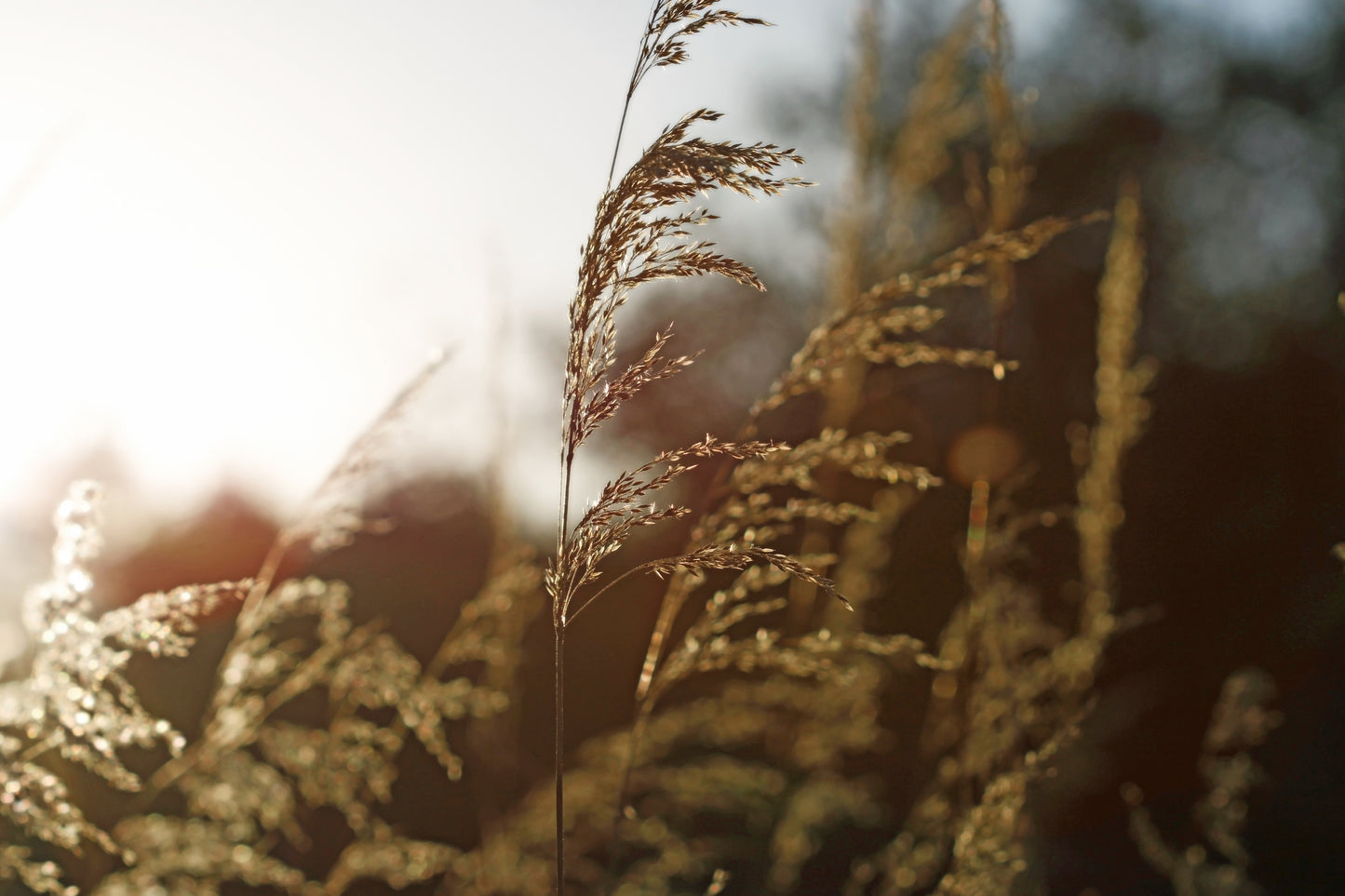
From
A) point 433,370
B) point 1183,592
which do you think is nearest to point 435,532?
point 433,370

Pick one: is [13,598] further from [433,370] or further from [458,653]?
[433,370]

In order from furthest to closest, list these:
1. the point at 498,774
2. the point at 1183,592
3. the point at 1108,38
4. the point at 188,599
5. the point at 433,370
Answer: the point at 1108,38 → the point at 1183,592 → the point at 498,774 → the point at 433,370 → the point at 188,599

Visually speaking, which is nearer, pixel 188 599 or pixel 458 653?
pixel 188 599

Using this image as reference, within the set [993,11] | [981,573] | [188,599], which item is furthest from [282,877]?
[993,11]

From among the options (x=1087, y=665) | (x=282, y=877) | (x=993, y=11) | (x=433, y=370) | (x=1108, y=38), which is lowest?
(x=282, y=877)

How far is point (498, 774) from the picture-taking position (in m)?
2.47

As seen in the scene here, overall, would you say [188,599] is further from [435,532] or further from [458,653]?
[435,532]

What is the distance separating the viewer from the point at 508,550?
198cm

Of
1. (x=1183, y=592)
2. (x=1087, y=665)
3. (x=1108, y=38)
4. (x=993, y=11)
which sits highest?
(x=1108, y=38)

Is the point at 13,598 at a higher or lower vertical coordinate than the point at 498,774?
higher

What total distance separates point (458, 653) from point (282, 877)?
0.45 meters

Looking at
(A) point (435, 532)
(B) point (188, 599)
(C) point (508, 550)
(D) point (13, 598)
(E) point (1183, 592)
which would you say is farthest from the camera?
(E) point (1183, 592)

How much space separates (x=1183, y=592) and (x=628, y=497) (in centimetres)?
990

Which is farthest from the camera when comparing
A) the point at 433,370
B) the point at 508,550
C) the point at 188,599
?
the point at 508,550
